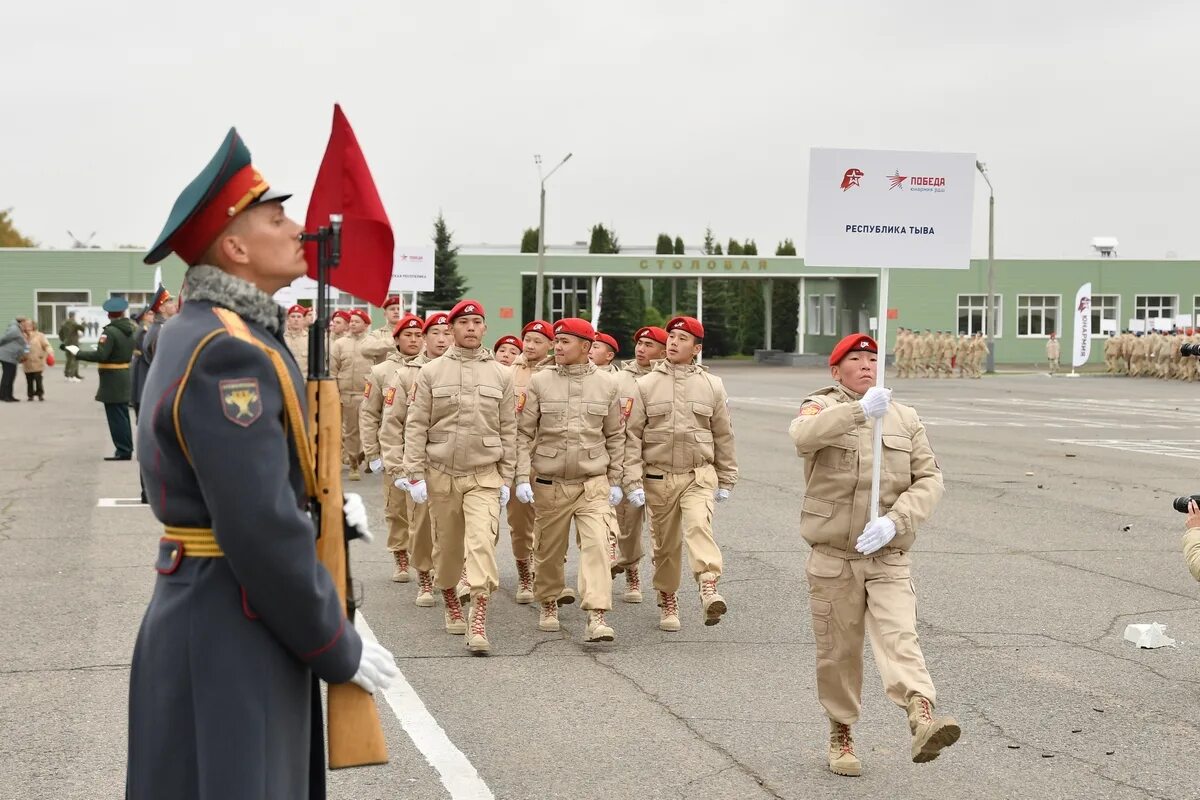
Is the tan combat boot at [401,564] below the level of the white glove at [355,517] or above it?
below

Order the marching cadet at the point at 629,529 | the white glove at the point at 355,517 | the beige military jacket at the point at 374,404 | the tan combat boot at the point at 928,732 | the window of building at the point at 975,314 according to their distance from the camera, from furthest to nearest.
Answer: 1. the window of building at the point at 975,314
2. the beige military jacket at the point at 374,404
3. the marching cadet at the point at 629,529
4. the tan combat boot at the point at 928,732
5. the white glove at the point at 355,517

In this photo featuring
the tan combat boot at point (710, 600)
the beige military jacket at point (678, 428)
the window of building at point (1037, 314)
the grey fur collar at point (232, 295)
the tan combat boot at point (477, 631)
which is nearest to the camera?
the grey fur collar at point (232, 295)

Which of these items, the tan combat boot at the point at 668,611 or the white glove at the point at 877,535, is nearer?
the white glove at the point at 877,535

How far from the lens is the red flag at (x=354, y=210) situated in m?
3.45

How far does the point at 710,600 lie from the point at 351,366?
9.88 metres

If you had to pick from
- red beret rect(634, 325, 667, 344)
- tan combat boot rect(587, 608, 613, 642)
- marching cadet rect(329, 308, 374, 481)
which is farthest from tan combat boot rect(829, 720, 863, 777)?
marching cadet rect(329, 308, 374, 481)

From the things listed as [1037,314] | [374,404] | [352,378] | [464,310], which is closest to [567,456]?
[464,310]

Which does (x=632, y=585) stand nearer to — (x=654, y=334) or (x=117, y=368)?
(x=654, y=334)

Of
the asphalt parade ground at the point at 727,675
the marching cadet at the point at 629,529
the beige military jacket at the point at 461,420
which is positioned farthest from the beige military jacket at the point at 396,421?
the marching cadet at the point at 629,529

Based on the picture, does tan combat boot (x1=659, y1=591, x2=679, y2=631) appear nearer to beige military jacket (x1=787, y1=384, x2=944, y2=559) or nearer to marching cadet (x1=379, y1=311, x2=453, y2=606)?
marching cadet (x1=379, y1=311, x2=453, y2=606)

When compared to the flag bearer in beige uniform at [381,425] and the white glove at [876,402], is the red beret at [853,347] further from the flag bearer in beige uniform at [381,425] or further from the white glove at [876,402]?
the flag bearer in beige uniform at [381,425]

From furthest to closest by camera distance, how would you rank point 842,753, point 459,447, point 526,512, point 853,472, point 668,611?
point 526,512 < point 668,611 < point 459,447 < point 853,472 < point 842,753

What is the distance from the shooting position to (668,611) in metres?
9.34

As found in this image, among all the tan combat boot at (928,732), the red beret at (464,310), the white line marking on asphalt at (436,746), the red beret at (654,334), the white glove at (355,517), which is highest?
the red beret at (464,310)
